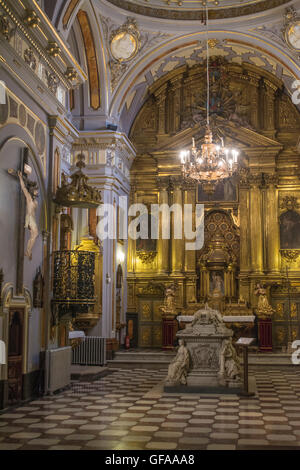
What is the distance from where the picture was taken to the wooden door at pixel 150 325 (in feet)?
56.4

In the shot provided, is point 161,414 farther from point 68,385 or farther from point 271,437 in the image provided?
point 68,385

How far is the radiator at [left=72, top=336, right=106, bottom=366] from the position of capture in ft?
45.3

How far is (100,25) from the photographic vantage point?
1424 centimetres

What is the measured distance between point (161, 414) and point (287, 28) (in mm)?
10790

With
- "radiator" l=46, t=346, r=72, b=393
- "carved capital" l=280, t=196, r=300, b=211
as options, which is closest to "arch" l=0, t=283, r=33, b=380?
"radiator" l=46, t=346, r=72, b=393

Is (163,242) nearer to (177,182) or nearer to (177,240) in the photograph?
(177,240)

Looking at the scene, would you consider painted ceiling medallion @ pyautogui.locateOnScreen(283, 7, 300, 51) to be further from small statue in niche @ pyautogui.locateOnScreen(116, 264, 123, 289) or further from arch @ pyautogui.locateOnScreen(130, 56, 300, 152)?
small statue in niche @ pyautogui.locateOnScreen(116, 264, 123, 289)

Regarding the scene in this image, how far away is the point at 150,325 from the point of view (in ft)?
56.7

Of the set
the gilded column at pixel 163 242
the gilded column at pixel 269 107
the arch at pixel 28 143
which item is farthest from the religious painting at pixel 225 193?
the arch at pixel 28 143

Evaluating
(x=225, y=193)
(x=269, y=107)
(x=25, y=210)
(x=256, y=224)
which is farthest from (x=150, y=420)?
(x=269, y=107)

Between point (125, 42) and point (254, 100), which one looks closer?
point (125, 42)

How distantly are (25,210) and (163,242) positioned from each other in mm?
9182

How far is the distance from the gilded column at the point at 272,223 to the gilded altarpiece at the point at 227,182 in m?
0.03
